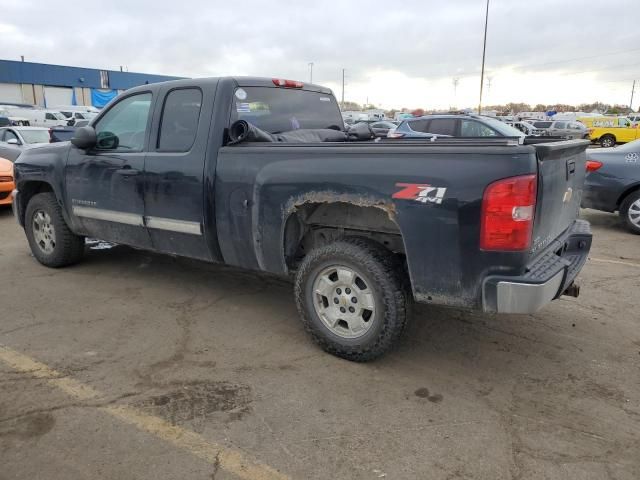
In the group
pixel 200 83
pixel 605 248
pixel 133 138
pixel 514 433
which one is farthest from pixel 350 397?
pixel 605 248

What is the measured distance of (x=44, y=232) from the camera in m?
5.77

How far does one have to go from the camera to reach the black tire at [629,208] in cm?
759

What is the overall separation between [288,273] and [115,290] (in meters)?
2.13

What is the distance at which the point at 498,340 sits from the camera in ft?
13.3

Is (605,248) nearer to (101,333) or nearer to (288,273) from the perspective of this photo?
(288,273)

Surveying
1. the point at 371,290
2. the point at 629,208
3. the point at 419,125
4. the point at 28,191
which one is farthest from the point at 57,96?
the point at 371,290

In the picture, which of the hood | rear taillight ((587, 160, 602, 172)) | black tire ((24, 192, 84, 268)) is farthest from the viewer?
the hood

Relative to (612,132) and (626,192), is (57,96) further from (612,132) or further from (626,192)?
(626,192)

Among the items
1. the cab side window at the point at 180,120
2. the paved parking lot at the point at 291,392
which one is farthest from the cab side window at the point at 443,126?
the cab side window at the point at 180,120

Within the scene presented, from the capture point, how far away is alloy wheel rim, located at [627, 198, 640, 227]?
7.57 metres

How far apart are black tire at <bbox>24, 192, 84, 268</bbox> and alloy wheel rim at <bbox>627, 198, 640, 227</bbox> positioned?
24.1 feet

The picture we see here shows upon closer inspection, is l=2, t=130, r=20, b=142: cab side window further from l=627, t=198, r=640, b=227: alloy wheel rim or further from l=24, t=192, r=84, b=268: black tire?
l=627, t=198, r=640, b=227: alloy wheel rim

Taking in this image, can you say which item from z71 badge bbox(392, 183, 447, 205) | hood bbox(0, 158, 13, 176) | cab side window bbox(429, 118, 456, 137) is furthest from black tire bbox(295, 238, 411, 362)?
cab side window bbox(429, 118, 456, 137)

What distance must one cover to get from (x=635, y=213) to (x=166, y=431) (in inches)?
287
